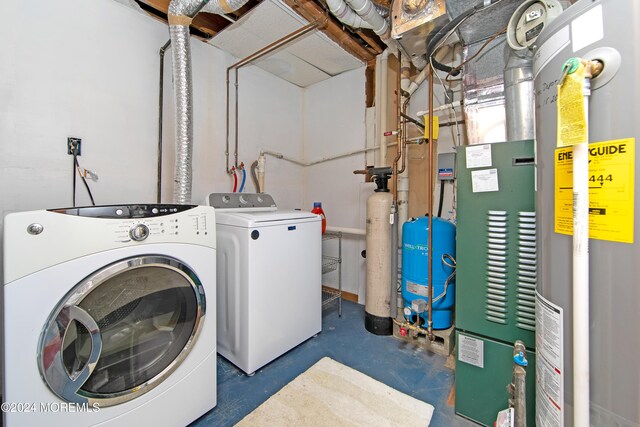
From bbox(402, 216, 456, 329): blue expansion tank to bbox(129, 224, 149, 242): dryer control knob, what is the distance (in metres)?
1.54

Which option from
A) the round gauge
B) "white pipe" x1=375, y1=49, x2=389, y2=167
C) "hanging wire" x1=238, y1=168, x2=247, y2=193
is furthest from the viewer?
"hanging wire" x1=238, y1=168, x2=247, y2=193

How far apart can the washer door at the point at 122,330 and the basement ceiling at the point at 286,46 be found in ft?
5.70

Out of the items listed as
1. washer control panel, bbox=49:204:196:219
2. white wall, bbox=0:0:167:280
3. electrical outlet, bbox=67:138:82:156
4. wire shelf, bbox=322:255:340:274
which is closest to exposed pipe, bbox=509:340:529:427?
washer control panel, bbox=49:204:196:219

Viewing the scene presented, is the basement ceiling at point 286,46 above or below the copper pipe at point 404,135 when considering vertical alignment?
above

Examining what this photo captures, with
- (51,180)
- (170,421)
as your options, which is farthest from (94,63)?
(170,421)

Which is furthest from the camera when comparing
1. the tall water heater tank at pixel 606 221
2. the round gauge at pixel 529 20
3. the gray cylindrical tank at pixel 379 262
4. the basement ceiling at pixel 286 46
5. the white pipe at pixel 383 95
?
the white pipe at pixel 383 95

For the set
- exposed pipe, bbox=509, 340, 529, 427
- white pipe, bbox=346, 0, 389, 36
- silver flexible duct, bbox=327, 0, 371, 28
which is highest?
silver flexible duct, bbox=327, 0, 371, 28

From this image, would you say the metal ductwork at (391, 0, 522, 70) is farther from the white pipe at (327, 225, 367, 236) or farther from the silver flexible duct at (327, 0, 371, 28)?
the white pipe at (327, 225, 367, 236)

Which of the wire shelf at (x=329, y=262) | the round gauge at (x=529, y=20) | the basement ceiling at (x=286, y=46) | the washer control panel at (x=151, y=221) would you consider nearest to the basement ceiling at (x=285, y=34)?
the basement ceiling at (x=286, y=46)

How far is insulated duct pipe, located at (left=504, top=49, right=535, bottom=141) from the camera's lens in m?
1.18

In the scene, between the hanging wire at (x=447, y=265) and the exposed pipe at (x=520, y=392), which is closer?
the exposed pipe at (x=520, y=392)

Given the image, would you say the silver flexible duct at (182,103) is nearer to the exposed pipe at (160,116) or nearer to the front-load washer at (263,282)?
the front-load washer at (263,282)

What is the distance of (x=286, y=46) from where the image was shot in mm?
2162

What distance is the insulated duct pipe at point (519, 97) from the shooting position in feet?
3.87
